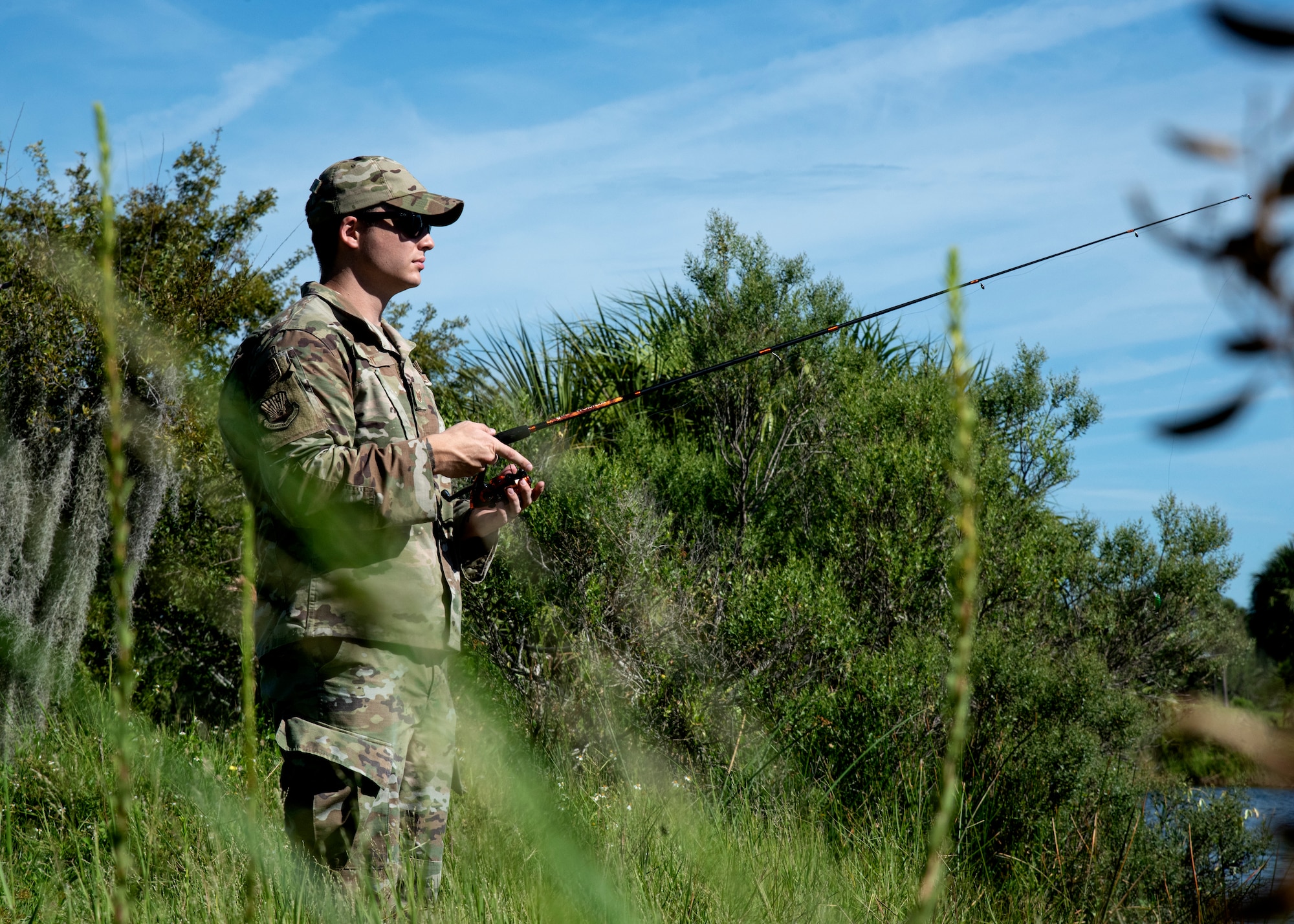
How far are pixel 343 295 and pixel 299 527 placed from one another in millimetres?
627

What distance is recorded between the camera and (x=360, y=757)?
226 centimetres

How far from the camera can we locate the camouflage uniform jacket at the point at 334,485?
2258 mm

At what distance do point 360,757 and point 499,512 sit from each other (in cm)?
66

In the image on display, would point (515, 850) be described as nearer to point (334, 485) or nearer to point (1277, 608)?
point (334, 485)

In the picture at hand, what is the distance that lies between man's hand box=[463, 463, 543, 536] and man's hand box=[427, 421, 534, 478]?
0.46 ft

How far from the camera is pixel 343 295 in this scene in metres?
2.65

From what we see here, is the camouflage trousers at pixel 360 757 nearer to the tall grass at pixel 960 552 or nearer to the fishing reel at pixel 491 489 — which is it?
the fishing reel at pixel 491 489

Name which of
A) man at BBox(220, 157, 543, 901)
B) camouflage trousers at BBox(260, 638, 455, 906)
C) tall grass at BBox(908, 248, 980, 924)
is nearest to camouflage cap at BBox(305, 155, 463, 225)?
man at BBox(220, 157, 543, 901)

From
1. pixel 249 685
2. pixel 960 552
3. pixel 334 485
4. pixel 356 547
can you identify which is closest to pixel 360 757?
pixel 356 547

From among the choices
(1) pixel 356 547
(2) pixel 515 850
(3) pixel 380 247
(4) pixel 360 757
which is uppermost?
(3) pixel 380 247

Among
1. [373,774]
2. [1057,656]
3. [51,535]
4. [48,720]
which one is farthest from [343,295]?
[1057,656]

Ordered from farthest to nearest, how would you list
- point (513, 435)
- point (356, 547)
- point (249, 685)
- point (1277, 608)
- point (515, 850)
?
1. point (515, 850)
2. point (513, 435)
3. point (356, 547)
4. point (1277, 608)
5. point (249, 685)

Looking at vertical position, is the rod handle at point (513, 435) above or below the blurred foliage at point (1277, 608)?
above

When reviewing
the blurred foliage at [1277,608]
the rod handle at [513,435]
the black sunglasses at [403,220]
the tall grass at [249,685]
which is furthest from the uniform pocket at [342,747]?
the blurred foliage at [1277,608]
